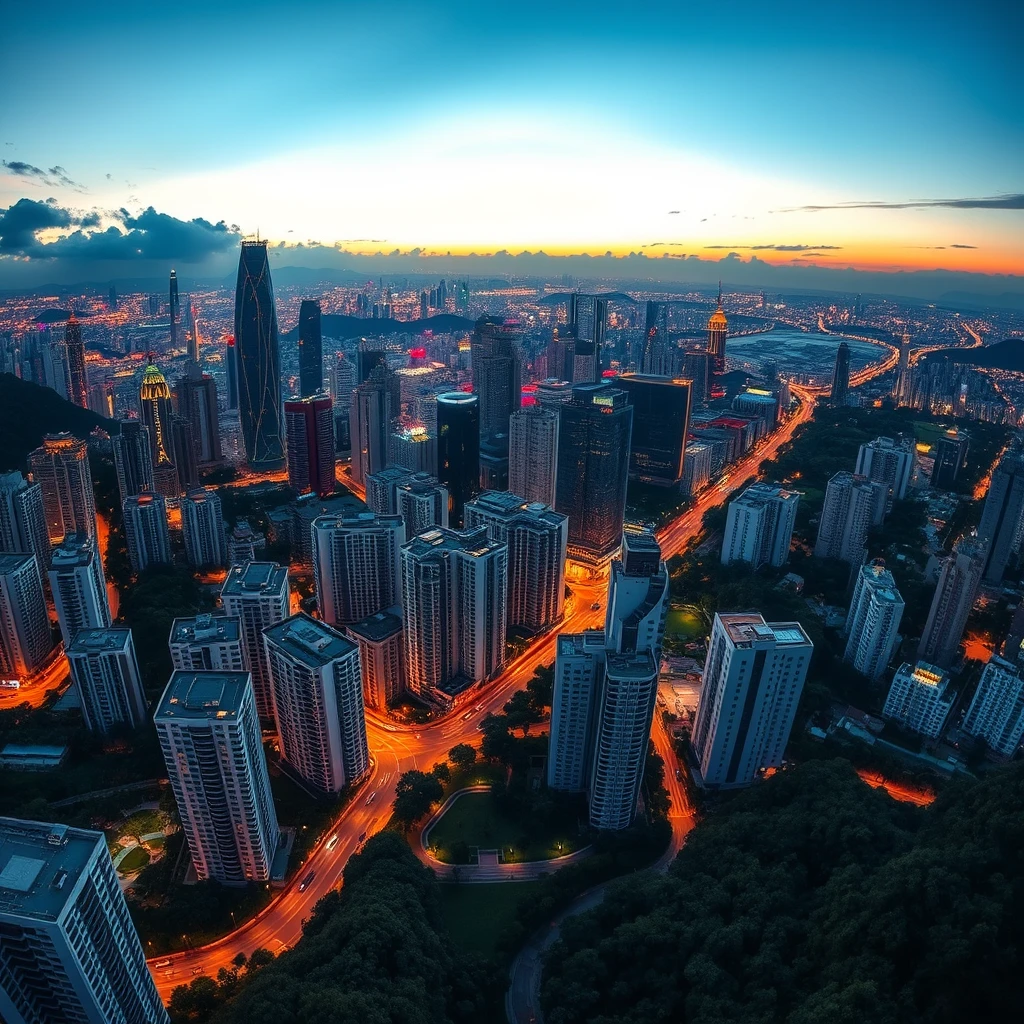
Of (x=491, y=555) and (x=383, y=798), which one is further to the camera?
(x=491, y=555)

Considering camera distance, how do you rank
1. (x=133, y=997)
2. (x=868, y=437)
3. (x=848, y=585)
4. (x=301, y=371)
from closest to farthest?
(x=133, y=997) < (x=848, y=585) < (x=868, y=437) < (x=301, y=371)

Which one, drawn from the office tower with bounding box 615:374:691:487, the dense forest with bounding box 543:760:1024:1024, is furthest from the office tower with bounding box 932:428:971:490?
the dense forest with bounding box 543:760:1024:1024

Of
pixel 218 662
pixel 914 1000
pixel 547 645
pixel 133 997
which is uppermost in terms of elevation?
pixel 914 1000

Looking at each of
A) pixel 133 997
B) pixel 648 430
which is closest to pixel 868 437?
pixel 648 430

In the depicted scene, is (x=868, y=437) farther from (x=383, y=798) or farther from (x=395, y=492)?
(x=383, y=798)

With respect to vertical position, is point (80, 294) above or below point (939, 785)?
above

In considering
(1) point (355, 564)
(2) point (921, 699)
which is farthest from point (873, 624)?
(1) point (355, 564)

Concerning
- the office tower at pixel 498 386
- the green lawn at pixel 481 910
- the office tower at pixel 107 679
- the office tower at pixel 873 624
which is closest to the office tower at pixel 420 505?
the office tower at pixel 107 679
